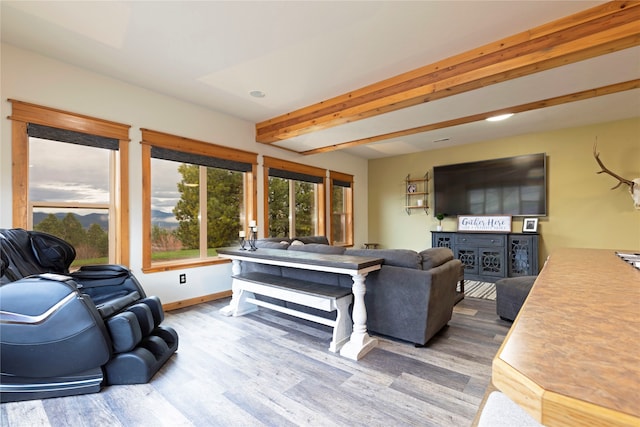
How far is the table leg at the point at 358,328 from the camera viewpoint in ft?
7.92

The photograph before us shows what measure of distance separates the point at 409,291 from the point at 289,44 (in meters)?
2.41

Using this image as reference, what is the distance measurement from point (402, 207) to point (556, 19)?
4.71 m

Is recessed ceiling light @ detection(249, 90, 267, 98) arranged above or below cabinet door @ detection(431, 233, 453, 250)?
above

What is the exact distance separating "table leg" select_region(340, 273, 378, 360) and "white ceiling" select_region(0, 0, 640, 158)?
2.04m

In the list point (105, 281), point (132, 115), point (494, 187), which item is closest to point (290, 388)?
point (105, 281)

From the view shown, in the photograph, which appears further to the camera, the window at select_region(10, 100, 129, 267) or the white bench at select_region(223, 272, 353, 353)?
the window at select_region(10, 100, 129, 267)

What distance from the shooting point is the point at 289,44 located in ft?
8.36

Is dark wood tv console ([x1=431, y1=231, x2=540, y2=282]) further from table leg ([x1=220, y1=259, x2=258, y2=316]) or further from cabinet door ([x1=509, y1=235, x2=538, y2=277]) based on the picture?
table leg ([x1=220, y1=259, x2=258, y2=316])

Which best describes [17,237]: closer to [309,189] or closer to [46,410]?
[46,410]

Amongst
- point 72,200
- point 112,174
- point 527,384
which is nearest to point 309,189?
point 112,174

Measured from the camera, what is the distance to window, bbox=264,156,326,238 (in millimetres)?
5062

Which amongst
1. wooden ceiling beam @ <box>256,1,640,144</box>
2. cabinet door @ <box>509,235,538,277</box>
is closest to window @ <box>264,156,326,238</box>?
wooden ceiling beam @ <box>256,1,640,144</box>

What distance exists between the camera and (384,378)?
6.86ft

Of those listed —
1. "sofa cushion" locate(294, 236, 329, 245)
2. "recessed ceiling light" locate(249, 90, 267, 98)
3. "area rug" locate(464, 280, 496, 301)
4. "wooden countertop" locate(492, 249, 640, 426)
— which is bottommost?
"area rug" locate(464, 280, 496, 301)
